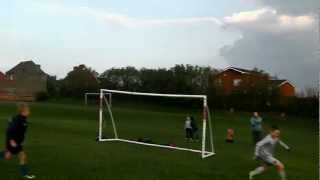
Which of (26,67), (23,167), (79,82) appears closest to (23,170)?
(23,167)

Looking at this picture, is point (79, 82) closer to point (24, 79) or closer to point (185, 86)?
point (185, 86)

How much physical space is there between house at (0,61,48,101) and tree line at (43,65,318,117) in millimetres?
17788

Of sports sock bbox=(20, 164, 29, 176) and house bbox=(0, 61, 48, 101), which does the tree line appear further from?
sports sock bbox=(20, 164, 29, 176)

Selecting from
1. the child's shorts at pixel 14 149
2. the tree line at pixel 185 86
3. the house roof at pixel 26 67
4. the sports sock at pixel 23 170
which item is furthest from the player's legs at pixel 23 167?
the house roof at pixel 26 67

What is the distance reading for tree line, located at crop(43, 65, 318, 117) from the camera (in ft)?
276

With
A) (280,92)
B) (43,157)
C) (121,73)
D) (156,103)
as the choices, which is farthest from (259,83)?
(43,157)

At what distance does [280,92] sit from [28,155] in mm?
68827

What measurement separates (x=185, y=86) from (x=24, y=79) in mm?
55341

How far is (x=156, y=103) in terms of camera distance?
84312 mm

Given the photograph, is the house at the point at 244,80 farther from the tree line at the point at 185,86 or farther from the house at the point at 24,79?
the house at the point at 24,79

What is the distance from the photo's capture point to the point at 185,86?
9544cm

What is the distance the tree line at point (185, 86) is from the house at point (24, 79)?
17.8 metres

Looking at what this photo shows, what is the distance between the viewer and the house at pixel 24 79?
5244 inches

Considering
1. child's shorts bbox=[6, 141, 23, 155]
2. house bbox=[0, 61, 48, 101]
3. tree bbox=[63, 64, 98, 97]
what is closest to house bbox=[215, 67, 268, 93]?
tree bbox=[63, 64, 98, 97]
